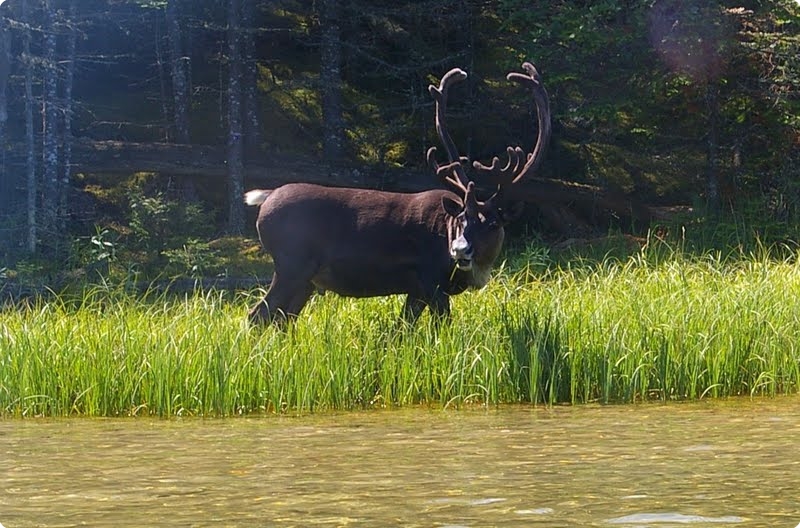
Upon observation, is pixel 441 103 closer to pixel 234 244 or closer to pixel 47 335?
pixel 47 335

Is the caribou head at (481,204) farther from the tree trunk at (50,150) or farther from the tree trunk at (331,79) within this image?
the tree trunk at (50,150)

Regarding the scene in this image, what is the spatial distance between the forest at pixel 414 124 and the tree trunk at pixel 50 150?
0.14ft

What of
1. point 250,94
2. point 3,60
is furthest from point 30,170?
point 250,94

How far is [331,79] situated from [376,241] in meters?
9.76

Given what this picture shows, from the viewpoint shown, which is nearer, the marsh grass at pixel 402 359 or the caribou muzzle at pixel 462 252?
the marsh grass at pixel 402 359

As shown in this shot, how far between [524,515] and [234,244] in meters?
14.4

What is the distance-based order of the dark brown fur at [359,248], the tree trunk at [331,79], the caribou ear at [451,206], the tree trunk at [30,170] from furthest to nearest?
the tree trunk at [331,79] → the tree trunk at [30,170] → the dark brown fur at [359,248] → the caribou ear at [451,206]

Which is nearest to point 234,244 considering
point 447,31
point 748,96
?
point 447,31

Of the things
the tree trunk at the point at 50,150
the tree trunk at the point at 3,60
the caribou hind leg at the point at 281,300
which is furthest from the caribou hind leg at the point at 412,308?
the tree trunk at the point at 3,60

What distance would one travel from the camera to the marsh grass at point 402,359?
8.98m

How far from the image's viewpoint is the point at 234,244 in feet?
64.2

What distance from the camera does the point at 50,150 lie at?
20016mm

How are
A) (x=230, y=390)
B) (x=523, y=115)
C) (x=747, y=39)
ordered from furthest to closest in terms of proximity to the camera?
(x=523, y=115) → (x=747, y=39) → (x=230, y=390)

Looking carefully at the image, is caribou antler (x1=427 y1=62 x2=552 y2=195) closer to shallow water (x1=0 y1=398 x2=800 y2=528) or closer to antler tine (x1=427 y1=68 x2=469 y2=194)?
antler tine (x1=427 y1=68 x2=469 y2=194)
